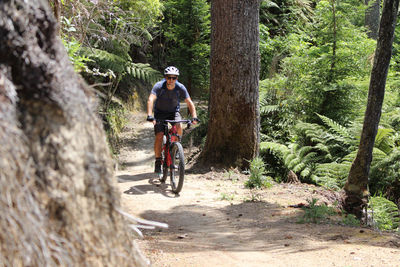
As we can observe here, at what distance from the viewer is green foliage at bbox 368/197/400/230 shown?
698 cm

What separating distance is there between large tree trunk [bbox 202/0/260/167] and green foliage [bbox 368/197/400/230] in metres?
2.81

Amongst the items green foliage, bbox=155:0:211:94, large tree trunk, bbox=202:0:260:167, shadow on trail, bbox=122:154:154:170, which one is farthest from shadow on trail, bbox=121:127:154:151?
large tree trunk, bbox=202:0:260:167

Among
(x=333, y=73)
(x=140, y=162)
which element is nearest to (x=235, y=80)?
(x=333, y=73)

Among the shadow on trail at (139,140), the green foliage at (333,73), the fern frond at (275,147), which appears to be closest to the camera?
the fern frond at (275,147)

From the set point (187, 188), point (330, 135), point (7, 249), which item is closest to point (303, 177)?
point (330, 135)

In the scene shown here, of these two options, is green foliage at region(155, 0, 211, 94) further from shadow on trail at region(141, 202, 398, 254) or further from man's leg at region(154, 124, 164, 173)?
shadow on trail at region(141, 202, 398, 254)

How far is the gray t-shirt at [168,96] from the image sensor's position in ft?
25.5

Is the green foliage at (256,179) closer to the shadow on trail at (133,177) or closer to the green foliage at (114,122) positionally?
the shadow on trail at (133,177)

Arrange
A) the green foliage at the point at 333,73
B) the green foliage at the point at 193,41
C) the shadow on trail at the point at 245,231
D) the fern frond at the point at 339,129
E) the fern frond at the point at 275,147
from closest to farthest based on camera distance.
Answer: the shadow on trail at the point at 245,231
the fern frond at the point at 339,129
the fern frond at the point at 275,147
the green foliage at the point at 333,73
the green foliage at the point at 193,41

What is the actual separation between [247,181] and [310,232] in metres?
2.89

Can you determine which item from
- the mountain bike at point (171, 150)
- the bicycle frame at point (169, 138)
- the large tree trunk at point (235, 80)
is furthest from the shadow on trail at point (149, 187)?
the large tree trunk at point (235, 80)

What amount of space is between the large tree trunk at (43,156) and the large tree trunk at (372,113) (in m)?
5.54

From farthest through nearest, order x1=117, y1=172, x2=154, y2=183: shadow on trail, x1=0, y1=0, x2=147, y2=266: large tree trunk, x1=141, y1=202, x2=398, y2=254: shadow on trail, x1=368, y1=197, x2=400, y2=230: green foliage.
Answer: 1. x1=117, y1=172, x2=154, y2=183: shadow on trail
2. x1=368, y1=197, x2=400, y2=230: green foliage
3. x1=141, y1=202, x2=398, y2=254: shadow on trail
4. x1=0, y1=0, x2=147, y2=266: large tree trunk

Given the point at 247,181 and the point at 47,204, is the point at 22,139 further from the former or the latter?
the point at 247,181
